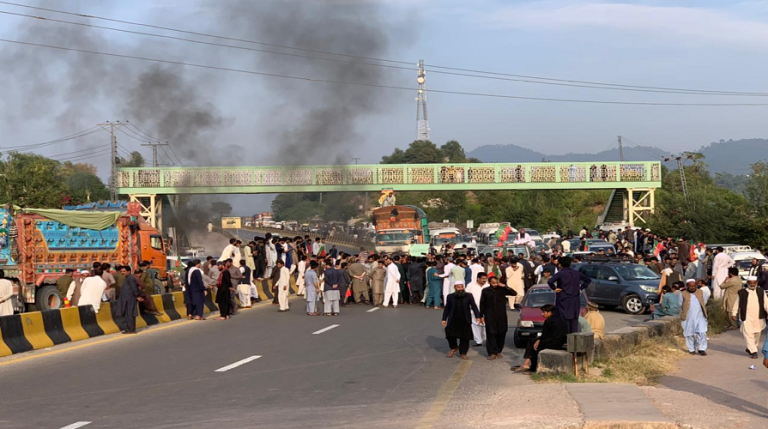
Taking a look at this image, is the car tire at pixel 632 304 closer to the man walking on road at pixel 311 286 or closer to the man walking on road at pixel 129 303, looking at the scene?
the man walking on road at pixel 311 286

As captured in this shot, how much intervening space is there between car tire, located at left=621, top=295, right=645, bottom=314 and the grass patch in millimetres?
6117

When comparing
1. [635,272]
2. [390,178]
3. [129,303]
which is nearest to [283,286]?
[129,303]

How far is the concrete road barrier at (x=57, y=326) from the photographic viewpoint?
1588cm

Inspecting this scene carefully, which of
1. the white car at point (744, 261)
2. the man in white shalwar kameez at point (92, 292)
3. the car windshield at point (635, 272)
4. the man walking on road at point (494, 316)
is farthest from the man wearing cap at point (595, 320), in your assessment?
the white car at point (744, 261)

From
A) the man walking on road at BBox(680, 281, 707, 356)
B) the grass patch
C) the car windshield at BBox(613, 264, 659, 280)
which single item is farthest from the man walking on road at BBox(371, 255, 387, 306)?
the man walking on road at BBox(680, 281, 707, 356)

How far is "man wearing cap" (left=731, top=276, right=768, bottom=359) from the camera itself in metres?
16.4

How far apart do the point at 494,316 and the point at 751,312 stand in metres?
5.01

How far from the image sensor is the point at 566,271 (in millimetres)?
14727

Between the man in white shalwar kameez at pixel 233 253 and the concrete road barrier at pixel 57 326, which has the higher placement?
the man in white shalwar kameez at pixel 233 253

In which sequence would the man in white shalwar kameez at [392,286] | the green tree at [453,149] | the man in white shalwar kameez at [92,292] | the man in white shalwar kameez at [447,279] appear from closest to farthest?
the man in white shalwar kameez at [92,292], the man in white shalwar kameez at [447,279], the man in white shalwar kameez at [392,286], the green tree at [453,149]

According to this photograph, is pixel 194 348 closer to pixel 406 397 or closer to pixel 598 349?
pixel 406 397

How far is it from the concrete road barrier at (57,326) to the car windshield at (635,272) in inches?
502

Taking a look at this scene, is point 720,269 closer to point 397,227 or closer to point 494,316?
point 494,316

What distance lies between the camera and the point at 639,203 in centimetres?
5281
